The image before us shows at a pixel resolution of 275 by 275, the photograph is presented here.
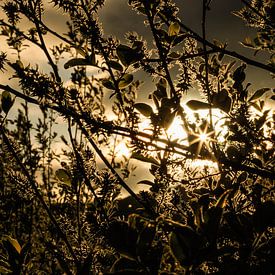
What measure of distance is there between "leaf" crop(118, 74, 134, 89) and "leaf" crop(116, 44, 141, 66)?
68 millimetres

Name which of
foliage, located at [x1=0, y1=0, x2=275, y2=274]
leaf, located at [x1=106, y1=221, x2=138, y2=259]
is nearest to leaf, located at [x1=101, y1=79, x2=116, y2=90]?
foliage, located at [x1=0, y1=0, x2=275, y2=274]

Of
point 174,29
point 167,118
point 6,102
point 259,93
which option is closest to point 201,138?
point 167,118

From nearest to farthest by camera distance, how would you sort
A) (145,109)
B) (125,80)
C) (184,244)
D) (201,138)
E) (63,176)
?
1. (184,244)
2. (201,138)
3. (145,109)
4. (125,80)
5. (63,176)

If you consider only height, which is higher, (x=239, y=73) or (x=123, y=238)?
(x=239, y=73)

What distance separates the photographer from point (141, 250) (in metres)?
0.82

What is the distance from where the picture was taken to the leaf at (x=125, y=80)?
165cm

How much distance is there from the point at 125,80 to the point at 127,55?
12 centimetres

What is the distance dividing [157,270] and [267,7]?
2.43m

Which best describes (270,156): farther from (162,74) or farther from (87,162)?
(87,162)

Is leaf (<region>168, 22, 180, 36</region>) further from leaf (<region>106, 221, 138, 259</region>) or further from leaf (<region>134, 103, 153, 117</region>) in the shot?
leaf (<region>106, 221, 138, 259</region>)

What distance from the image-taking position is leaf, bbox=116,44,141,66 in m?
1.57

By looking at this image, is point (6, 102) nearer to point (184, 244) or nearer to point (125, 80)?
point (125, 80)

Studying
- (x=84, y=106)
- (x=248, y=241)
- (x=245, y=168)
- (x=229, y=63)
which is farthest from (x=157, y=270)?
(x=229, y=63)

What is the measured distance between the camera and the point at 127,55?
1.59 m
